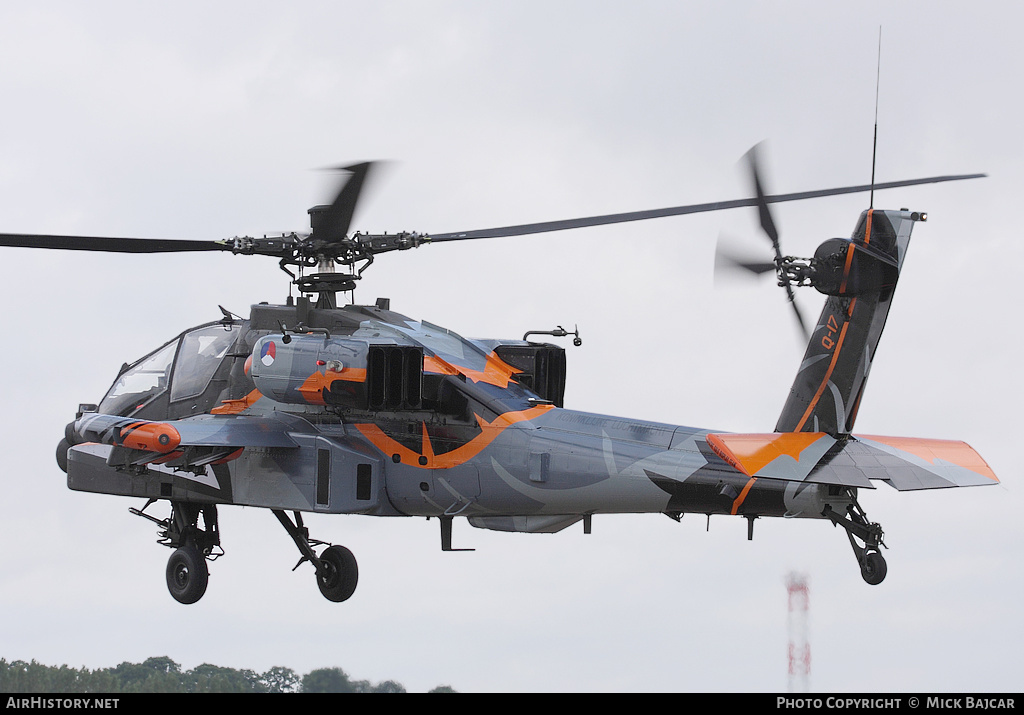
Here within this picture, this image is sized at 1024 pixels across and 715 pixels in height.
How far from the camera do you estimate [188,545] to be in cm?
1919

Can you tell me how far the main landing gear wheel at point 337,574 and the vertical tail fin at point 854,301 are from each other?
7.29m

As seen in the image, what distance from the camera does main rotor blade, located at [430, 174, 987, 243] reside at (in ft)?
51.2

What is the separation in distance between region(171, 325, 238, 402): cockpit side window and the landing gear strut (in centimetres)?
166

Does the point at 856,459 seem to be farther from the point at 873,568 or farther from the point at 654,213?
the point at 654,213

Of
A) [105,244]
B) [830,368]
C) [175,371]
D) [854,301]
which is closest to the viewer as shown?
[854,301]

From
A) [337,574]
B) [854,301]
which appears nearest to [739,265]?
[854,301]

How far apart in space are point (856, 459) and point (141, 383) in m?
10.6

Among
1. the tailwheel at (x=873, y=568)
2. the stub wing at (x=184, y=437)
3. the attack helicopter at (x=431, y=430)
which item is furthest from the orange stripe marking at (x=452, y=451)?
the tailwheel at (x=873, y=568)

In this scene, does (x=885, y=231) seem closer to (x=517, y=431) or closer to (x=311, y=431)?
(x=517, y=431)

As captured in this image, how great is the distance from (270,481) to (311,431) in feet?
2.97

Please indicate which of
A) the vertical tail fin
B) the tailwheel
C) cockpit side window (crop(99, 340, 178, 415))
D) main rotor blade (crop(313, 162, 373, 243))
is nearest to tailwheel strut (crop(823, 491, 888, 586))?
the tailwheel

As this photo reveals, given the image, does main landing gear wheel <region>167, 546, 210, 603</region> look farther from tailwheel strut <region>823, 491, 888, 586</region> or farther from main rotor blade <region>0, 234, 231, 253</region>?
tailwheel strut <region>823, 491, 888, 586</region>

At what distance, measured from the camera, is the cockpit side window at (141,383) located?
19672 mm
